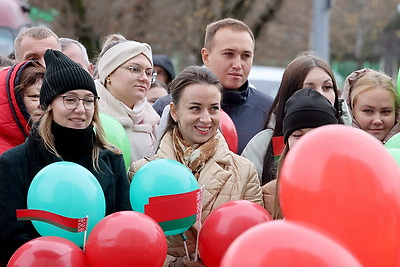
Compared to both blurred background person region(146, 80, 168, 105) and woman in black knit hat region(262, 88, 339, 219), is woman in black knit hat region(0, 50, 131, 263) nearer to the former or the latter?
woman in black knit hat region(262, 88, 339, 219)

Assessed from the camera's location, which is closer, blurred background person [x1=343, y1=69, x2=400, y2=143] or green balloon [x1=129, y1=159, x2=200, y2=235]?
green balloon [x1=129, y1=159, x2=200, y2=235]

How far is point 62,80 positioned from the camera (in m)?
3.96

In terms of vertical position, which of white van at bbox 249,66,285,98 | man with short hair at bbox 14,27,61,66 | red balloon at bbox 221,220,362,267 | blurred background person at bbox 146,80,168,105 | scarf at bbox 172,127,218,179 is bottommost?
white van at bbox 249,66,285,98

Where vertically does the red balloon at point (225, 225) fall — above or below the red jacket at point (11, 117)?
below

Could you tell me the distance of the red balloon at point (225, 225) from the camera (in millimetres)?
3592

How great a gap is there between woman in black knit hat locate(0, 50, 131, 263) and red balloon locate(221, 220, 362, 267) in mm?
1673

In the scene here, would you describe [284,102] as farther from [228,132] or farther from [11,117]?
[11,117]

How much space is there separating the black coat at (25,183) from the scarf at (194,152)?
357 mm

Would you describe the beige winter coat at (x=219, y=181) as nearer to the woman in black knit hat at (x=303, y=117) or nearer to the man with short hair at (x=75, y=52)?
the woman in black knit hat at (x=303, y=117)

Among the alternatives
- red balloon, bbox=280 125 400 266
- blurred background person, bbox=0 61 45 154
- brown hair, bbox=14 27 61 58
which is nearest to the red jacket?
blurred background person, bbox=0 61 45 154

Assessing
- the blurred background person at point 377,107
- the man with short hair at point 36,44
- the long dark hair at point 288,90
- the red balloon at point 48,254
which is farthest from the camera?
the man with short hair at point 36,44

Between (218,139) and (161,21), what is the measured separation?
718 inches

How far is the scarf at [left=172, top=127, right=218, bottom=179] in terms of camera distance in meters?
4.18

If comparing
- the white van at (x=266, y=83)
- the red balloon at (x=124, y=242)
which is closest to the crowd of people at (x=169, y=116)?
the red balloon at (x=124, y=242)
